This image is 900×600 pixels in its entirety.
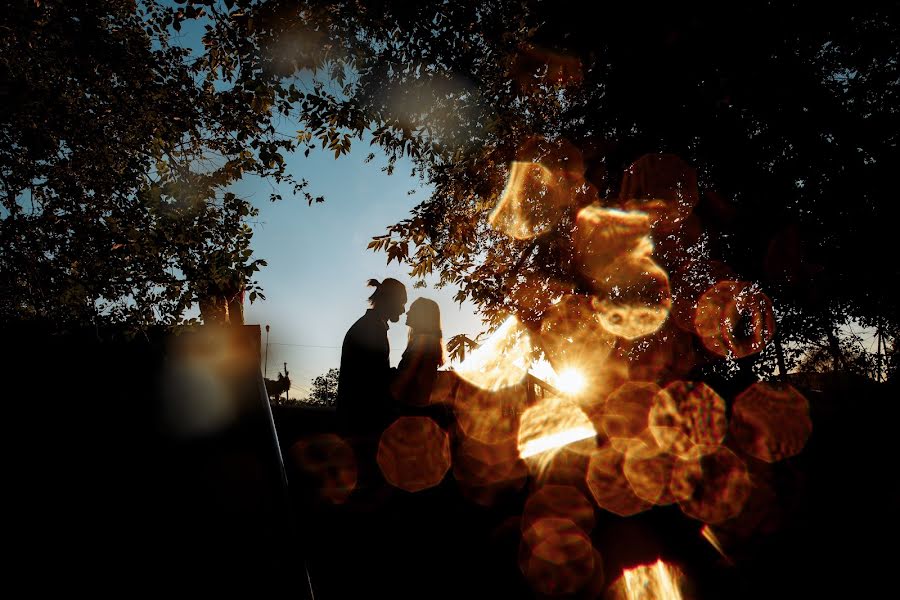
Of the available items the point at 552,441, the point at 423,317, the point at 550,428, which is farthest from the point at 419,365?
the point at 550,428

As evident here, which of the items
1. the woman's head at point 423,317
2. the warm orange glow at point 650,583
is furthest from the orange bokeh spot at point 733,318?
the woman's head at point 423,317

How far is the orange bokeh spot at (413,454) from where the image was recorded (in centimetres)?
361

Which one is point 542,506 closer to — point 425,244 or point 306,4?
point 425,244

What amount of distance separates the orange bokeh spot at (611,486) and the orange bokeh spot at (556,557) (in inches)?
32.6

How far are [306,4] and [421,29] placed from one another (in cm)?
120

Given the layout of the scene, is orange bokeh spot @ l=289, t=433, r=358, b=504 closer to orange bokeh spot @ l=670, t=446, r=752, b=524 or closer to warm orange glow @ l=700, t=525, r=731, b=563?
warm orange glow @ l=700, t=525, r=731, b=563

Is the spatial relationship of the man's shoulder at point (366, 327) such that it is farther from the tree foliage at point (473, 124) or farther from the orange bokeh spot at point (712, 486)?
the orange bokeh spot at point (712, 486)

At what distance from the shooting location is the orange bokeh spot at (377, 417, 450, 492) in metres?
3.61

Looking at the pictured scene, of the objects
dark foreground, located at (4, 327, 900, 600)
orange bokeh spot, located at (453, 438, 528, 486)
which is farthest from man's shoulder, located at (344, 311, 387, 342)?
dark foreground, located at (4, 327, 900, 600)

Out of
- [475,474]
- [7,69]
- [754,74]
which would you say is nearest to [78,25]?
[7,69]

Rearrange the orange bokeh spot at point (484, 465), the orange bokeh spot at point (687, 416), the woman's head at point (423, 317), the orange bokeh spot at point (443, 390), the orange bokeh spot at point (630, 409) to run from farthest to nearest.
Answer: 1. the orange bokeh spot at point (630, 409)
2. the orange bokeh spot at point (687, 416)
3. the orange bokeh spot at point (484, 465)
4. the orange bokeh spot at point (443, 390)
5. the woman's head at point (423, 317)

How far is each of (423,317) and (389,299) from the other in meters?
0.37

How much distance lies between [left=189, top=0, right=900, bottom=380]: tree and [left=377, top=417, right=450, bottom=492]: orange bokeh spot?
2.14 m

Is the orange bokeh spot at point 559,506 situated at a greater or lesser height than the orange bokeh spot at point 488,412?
lesser
